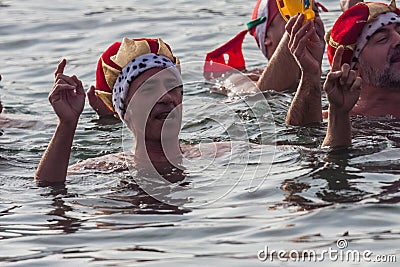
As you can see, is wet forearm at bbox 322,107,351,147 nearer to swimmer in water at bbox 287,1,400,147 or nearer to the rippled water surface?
the rippled water surface

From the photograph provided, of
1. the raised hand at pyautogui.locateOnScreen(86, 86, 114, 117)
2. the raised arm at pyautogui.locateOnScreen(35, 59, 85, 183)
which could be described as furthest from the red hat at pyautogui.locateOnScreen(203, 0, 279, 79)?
the raised arm at pyautogui.locateOnScreen(35, 59, 85, 183)

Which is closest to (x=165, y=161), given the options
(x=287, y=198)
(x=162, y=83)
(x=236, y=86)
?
(x=162, y=83)

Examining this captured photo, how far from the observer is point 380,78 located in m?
8.20

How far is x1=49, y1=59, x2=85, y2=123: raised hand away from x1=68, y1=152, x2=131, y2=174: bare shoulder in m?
0.82

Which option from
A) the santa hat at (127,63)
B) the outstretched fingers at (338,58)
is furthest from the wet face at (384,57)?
the santa hat at (127,63)

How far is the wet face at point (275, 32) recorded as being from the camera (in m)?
10.0

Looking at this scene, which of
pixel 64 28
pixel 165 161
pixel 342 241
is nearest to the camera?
pixel 342 241

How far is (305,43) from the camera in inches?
277

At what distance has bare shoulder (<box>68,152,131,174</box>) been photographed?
7.26 m

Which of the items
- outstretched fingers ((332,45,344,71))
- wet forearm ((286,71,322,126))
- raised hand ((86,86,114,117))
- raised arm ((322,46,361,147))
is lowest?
raised hand ((86,86,114,117))

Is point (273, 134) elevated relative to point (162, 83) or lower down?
lower down

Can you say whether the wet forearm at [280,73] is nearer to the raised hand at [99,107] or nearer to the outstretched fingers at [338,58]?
the raised hand at [99,107]

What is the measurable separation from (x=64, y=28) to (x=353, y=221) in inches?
325

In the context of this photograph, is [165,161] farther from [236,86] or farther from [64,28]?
[64,28]
